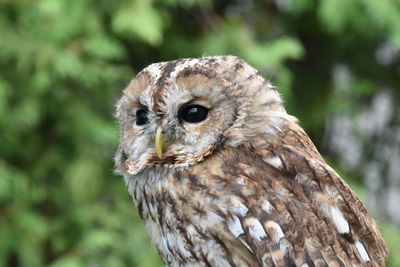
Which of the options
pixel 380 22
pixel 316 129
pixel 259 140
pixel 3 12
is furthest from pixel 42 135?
pixel 259 140

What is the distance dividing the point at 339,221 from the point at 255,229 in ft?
0.91

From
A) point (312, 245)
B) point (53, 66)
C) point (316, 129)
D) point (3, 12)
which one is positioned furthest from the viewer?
point (316, 129)

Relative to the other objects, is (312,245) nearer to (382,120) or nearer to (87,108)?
(87,108)

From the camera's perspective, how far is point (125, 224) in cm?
464

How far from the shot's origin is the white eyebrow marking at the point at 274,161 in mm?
2453

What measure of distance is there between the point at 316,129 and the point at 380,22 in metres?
0.99

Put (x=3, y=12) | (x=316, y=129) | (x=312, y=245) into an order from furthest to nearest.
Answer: (x=316, y=129), (x=3, y=12), (x=312, y=245)

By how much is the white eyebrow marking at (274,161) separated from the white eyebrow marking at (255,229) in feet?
0.65

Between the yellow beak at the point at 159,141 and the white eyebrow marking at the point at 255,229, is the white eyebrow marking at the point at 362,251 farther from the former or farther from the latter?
the yellow beak at the point at 159,141

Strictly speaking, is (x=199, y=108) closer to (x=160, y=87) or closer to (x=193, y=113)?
(x=193, y=113)

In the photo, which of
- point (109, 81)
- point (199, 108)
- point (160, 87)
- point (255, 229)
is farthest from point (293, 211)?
point (109, 81)

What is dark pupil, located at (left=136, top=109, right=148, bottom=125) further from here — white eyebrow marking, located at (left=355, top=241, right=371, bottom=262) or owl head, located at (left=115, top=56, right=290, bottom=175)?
white eyebrow marking, located at (left=355, top=241, right=371, bottom=262)

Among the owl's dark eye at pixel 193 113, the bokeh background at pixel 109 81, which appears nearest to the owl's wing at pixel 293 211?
the owl's dark eye at pixel 193 113

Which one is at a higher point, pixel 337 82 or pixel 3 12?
pixel 3 12
